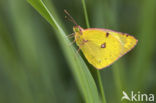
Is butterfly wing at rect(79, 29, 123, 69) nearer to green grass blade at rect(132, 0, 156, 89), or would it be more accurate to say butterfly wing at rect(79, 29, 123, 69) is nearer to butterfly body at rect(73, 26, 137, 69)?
butterfly body at rect(73, 26, 137, 69)

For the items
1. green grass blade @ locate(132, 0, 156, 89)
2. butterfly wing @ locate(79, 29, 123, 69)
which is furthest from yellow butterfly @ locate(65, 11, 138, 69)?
green grass blade @ locate(132, 0, 156, 89)

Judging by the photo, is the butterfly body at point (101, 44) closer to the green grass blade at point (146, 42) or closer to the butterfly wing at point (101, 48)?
the butterfly wing at point (101, 48)

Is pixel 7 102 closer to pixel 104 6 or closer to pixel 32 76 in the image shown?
pixel 32 76

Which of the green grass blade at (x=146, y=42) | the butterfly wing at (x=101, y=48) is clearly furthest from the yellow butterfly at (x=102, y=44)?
the green grass blade at (x=146, y=42)

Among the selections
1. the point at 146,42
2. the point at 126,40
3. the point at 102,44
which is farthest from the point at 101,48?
the point at 146,42

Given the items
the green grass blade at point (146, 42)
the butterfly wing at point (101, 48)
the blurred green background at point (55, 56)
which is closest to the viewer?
the green grass blade at point (146, 42)

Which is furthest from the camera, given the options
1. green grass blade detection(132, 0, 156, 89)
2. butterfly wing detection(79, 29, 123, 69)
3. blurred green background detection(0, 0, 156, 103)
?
butterfly wing detection(79, 29, 123, 69)

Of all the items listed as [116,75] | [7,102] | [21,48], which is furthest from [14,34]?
[116,75]
